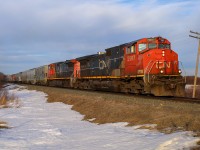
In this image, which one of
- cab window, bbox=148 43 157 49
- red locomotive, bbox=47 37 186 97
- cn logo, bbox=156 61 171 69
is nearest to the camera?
red locomotive, bbox=47 37 186 97

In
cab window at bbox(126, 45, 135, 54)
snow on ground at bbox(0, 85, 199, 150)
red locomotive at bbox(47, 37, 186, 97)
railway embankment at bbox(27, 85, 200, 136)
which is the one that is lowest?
snow on ground at bbox(0, 85, 199, 150)

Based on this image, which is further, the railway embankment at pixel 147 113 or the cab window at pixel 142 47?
the cab window at pixel 142 47

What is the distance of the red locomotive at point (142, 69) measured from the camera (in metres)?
18.2

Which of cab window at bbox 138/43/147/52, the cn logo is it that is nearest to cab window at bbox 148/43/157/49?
cab window at bbox 138/43/147/52

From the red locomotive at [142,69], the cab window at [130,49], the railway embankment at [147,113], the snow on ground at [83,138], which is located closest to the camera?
the snow on ground at [83,138]

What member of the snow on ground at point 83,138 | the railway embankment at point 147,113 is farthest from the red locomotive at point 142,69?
the snow on ground at point 83,138

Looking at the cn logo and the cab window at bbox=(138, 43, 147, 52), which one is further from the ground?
the cab window at bbox=(138, 43, 147, 52)

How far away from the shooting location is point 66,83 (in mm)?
38938

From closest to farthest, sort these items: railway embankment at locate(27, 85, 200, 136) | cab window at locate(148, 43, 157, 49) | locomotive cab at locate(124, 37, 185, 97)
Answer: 1. railway embankment at locate(27, 85, 200, 136)
2. locomotive cab at locate(124, 37, 185, 97)
3. cab window at locate(148, 43, 157, 49)

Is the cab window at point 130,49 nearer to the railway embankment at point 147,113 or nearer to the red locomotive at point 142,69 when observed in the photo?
the red locomotive at point 142,69

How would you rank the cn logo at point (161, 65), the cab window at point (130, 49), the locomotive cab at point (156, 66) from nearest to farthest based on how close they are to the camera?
1. the locomotive cab at point (156, 66)
2. the cn logo at point (161, 65)
3. the cab window at point (130, 49)

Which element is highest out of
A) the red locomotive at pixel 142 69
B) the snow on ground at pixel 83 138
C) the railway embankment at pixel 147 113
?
the red locomotive at pixel 142 69

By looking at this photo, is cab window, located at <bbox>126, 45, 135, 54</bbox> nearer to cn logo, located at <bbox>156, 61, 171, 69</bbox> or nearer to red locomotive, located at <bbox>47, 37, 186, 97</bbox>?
red locomotive, located at <bbox>47, 37, 186, 97</bbox>

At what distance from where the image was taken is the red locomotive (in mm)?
18219
